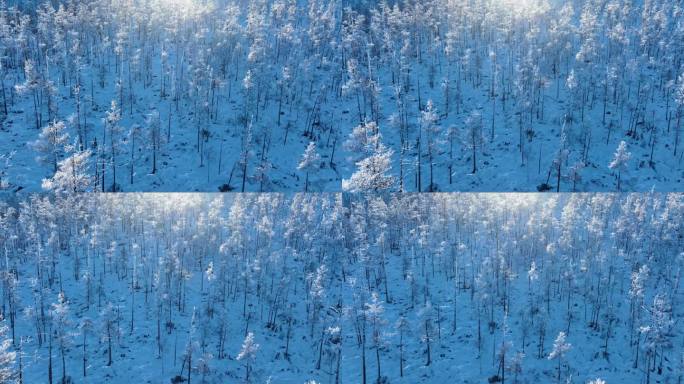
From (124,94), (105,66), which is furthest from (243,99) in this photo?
(105,66)

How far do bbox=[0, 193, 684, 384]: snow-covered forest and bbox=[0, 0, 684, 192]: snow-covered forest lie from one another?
8.38m

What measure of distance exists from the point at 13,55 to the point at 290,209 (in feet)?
135

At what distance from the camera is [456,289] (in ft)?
190

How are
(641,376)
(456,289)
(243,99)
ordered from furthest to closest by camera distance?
(243,99)
(456,289)
(641,376)

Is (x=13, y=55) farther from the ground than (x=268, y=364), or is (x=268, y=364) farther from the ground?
(x=13, y=55)

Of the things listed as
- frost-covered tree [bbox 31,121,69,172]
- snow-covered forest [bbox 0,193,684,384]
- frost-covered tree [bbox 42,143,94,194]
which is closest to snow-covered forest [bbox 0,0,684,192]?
frost-covered tree [bbox 31,121,69,172]

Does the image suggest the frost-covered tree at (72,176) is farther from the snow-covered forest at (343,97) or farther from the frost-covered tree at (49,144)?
the frost-covered tree at (49,144)

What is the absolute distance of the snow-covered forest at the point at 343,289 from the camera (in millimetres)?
46188

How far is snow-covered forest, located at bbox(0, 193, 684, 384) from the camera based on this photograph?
46.2m

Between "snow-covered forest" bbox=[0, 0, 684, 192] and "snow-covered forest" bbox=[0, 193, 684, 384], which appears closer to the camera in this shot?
"snow-covered forest" bbox=[0, 193, 684, 384]

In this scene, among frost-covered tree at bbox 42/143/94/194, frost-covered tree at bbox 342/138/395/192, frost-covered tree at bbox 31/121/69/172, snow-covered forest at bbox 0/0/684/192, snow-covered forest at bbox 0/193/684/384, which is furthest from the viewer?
snow-covered forest at bbox 0/0/684/192

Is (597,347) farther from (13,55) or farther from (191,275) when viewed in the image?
(13,55)

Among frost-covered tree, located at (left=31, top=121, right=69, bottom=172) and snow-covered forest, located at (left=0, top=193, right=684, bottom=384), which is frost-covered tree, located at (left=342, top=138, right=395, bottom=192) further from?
frost-covered tree, located at (left=31, top=121, right=69, bottom=172)

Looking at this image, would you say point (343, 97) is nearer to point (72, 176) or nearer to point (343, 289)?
point (343, 289)
